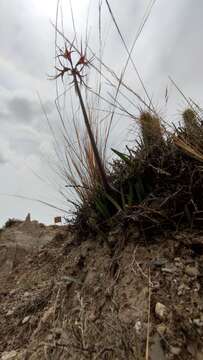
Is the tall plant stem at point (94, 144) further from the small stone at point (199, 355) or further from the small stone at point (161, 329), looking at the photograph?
the small stone at point (199, 355)

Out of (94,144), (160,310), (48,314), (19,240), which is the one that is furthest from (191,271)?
(19,240)

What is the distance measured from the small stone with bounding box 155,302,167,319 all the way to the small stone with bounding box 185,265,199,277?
216 millimetres

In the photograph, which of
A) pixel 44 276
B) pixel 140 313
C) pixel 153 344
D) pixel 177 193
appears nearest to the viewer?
pixel 153 344

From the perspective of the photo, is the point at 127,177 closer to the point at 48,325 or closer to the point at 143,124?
the point at 143,124

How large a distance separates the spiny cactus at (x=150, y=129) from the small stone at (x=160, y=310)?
3.25ft

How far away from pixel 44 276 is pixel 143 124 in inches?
54.9

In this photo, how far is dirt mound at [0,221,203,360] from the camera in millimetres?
1476

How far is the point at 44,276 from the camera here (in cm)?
282

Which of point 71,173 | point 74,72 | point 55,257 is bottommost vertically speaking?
point 55,257

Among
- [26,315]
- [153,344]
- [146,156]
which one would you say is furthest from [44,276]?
[153,344]

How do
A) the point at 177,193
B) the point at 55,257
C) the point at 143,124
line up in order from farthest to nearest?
the point at 55,257, the point at 143,124, the point at 177,193

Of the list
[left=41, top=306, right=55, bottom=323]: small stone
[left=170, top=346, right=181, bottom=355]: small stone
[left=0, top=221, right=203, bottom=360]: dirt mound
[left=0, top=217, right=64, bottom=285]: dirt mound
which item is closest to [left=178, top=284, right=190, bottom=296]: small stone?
[left=0, top=221, right=203, bottom=360]: dirt mound

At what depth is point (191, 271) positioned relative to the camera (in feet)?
5.64

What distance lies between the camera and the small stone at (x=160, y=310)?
5.10 ft
